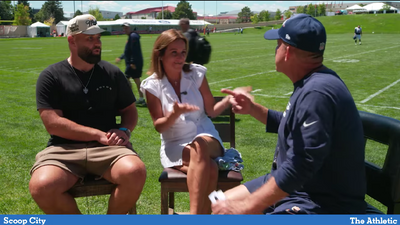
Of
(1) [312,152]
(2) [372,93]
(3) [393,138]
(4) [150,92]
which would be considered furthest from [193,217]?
(2) [372,93]

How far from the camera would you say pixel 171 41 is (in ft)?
10.9

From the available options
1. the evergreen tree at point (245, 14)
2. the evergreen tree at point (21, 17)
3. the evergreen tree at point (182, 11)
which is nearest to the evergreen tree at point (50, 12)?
the evergreen tree at point (21, 17)

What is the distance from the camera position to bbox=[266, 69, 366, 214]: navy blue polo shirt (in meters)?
1.84

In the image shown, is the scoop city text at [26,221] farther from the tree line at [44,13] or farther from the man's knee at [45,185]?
the tree line at [44,13]

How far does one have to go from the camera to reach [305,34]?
1.98 meters

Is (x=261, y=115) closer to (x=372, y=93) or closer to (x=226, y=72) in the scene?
Result: (x=372, y=93)

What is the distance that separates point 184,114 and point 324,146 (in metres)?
1.64

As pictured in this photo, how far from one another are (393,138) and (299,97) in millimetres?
758

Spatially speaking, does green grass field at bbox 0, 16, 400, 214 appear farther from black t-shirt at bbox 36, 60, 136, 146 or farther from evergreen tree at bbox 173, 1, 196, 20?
evergreen tree at bbox 173, 1, 196, 20

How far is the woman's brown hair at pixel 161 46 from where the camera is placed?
3.34m

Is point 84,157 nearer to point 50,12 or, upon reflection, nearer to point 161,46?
point 161,46

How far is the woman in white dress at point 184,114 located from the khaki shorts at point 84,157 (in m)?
0.38

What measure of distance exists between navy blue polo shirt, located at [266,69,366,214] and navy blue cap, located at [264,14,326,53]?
0.14 meters

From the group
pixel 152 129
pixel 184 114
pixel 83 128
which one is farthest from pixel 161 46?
pixel 152 129
